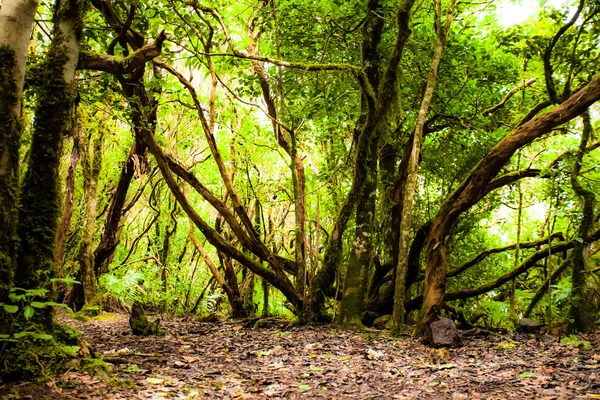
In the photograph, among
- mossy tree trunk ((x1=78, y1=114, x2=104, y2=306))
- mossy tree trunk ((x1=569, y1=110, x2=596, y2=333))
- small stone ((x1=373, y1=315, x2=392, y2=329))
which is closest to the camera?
mossy tree trunk ((x1=569, y1=110, x2=596, y2=333))

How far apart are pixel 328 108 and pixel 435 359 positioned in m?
4.70

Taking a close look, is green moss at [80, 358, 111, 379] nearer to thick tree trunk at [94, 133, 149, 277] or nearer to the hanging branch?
thick tree trunk at [94, 133, 149, 277]

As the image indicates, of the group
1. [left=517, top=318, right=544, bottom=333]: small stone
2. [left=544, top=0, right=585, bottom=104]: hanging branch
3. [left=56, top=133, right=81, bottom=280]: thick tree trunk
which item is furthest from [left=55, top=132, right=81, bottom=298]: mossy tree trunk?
[left=517, top=318, right=544, bottom=333]: small stone

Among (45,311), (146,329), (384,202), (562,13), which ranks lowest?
(146,329)

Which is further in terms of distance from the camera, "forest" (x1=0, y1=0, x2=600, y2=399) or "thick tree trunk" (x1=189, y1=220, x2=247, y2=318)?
"thick tree trunk" (x1=189, y1=220, x2=247, y2=318)

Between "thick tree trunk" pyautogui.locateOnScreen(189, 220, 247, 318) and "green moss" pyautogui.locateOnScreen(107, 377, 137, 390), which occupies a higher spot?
"thick tree trunk" pyautogui.locateOnScreen(189, 220, 247, 318)

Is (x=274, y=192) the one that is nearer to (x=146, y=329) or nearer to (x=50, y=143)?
(x=146, y=329)

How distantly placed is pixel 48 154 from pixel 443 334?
16.6 ft

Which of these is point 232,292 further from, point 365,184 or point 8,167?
point 8,167

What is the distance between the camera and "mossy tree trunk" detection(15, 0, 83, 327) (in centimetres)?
332

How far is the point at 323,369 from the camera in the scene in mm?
4480

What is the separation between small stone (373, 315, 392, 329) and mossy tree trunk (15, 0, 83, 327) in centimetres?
614

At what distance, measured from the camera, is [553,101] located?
634cm

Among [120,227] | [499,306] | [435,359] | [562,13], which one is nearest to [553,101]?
[562,13]
